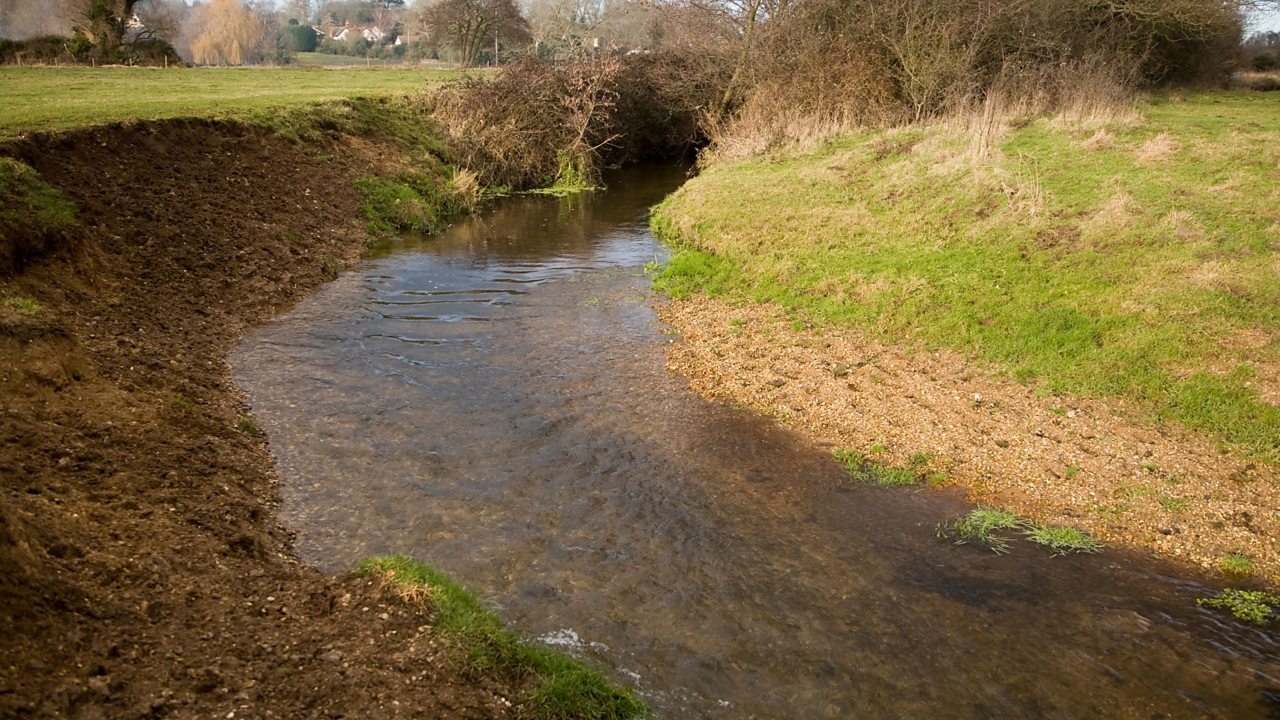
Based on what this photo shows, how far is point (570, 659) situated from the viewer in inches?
203

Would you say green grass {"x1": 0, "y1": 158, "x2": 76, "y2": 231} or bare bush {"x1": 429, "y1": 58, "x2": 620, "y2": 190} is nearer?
green grass {"x1": 0, "y1": 158, "x2": 76, "y2": 231}

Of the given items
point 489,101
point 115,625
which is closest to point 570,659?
point 115,625

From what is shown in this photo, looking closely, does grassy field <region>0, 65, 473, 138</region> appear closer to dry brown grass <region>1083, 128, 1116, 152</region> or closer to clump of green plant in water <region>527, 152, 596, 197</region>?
clump of green plant in water <region>527, 152, 596, 197</region>

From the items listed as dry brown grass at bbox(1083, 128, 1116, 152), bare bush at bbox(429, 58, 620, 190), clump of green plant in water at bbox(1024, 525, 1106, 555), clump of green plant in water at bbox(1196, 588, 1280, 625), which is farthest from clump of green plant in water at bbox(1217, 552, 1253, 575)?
bare bush at bbox(429, 58, 620, 190)

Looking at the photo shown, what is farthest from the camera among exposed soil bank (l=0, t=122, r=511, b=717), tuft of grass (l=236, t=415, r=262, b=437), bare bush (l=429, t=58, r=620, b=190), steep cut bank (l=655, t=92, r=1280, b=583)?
bare bush (l=429, t=58, r=620, b=190)

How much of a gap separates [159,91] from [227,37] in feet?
166

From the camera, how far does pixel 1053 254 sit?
11258 millimetres

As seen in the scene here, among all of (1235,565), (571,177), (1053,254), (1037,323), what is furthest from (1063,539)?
(571,177)

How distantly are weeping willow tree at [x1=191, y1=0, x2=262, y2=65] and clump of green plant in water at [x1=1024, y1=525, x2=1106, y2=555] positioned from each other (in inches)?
2807

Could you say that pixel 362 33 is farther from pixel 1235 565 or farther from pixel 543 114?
pixel 1235 565

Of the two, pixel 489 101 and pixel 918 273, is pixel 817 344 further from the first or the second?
pixel 489 101

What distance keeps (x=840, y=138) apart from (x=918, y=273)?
1104 cm

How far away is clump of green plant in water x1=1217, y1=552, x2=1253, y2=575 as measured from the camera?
6.26m

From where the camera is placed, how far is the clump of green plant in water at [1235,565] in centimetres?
626
